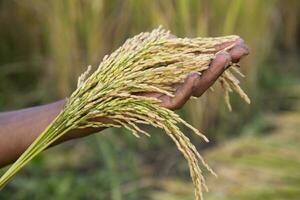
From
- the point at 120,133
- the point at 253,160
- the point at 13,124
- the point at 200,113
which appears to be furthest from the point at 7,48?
the point at 13,124

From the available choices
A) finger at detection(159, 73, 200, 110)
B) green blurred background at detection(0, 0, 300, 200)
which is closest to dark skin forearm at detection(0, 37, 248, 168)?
finger at detection(159, 73, 200, 110)

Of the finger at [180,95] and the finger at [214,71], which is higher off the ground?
the finger at [214,71]

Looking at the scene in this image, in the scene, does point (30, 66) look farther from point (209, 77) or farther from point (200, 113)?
point (209, 77)

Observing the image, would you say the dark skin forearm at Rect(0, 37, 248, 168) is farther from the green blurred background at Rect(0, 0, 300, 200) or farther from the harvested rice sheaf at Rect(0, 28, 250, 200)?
the green blurred background at Rect(0, 0, 300, 200)

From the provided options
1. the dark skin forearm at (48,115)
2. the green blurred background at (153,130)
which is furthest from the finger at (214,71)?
the green blurred background at (153,130)

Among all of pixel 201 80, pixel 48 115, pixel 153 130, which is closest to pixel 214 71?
pixel 201 80

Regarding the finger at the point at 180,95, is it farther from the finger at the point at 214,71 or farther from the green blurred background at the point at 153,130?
the green blurred background at the point at 153,130

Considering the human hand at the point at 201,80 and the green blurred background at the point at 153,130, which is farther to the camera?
the green blurred background at the point at 153,130
